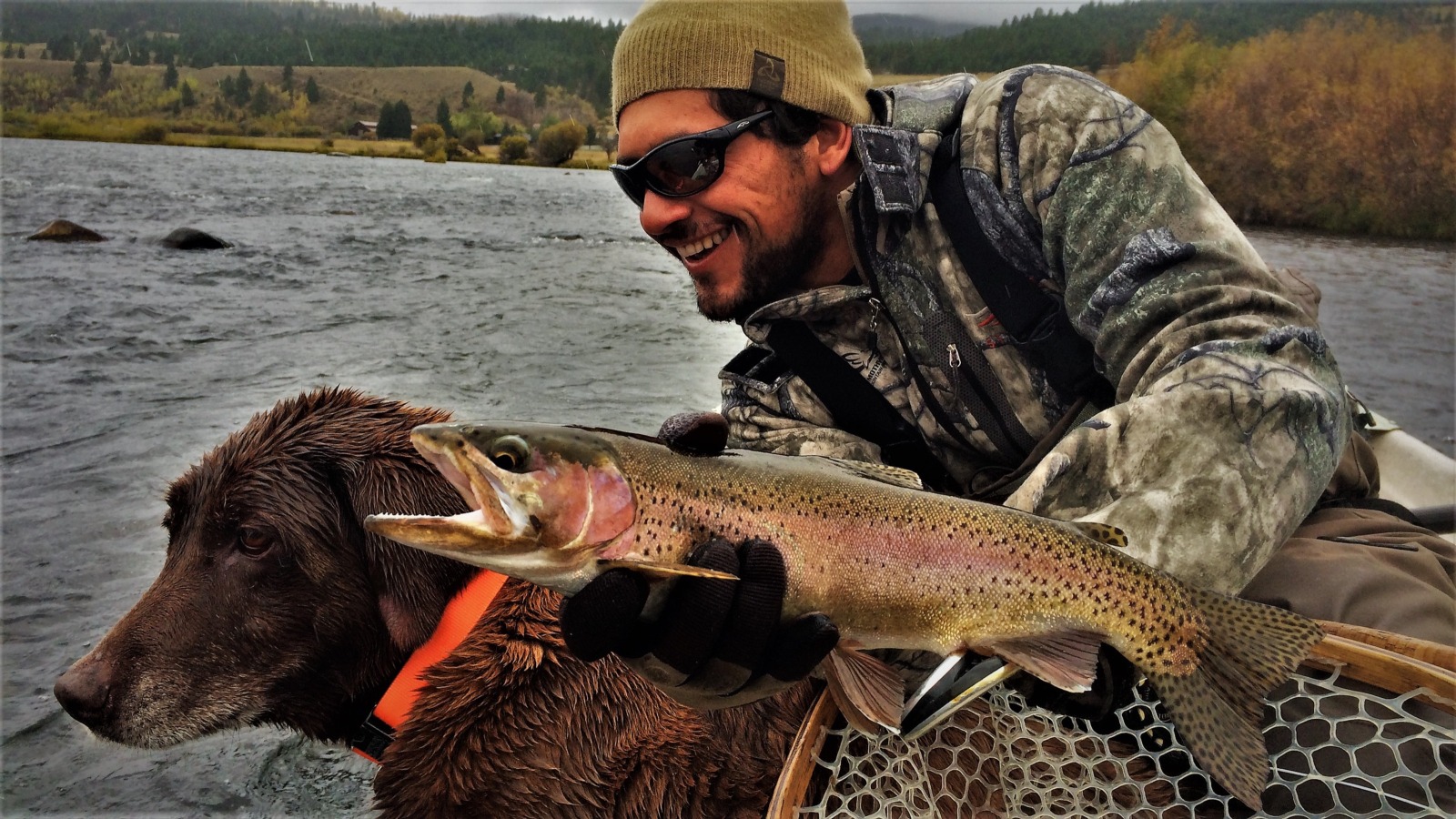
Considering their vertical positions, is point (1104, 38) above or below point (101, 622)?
above

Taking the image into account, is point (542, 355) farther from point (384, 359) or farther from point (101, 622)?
point (101, 622)

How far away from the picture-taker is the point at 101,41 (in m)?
134

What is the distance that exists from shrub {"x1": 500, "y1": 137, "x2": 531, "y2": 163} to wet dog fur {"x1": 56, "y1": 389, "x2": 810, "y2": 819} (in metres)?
95.4

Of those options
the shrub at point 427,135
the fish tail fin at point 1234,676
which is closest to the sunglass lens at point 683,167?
the fish tail fin at point 1234,676

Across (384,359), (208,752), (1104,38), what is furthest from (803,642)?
(1104,38)

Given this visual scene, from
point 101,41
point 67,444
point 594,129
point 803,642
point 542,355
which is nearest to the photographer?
point 803,642

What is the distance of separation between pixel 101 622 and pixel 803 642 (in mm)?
4616

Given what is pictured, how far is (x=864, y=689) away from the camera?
219 centimetres

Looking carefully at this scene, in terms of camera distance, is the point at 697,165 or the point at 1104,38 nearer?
the point at 697,165

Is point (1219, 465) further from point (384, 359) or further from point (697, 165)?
point (384, 359)

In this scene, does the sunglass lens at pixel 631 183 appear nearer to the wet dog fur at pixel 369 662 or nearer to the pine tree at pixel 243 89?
the wet dog fur at pixel 369 662

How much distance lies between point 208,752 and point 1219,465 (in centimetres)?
421

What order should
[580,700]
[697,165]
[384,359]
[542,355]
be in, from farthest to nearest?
[542,355] → [384,359] → [697,165] → [580,700]

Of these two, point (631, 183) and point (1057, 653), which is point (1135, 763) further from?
point (631, 183)
